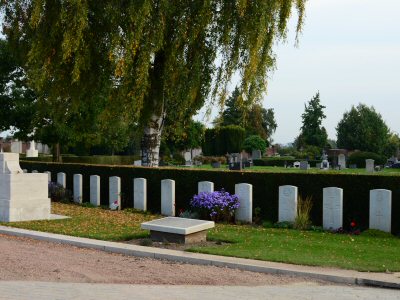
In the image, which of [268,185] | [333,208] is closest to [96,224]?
[268,185]

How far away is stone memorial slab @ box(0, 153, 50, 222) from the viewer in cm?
1416

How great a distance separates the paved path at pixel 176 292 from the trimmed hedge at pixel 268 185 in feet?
19.4

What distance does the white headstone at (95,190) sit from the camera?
61.7 feet

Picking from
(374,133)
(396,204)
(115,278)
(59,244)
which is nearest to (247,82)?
(396,204)

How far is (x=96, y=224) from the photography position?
1346 centimetres

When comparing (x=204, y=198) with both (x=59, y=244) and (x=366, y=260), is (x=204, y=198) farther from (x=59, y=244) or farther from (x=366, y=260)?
(x=366, y=260)

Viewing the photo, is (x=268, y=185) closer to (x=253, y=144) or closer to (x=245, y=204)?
(x=245, y=204)

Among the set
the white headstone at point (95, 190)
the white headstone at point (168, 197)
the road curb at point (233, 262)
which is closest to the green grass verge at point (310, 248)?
the road curb at point (233, 262)

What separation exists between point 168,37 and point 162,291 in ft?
37.8

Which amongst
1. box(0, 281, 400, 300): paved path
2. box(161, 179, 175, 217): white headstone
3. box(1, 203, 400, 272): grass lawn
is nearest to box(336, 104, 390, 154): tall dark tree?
box(161, 179, 175, 217): white headstone

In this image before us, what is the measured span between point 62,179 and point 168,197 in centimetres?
641

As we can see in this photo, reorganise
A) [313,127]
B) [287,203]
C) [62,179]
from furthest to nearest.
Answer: [313,127] → [62,179] → [287,203]

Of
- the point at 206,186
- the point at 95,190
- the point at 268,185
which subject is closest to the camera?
the point at 268,185

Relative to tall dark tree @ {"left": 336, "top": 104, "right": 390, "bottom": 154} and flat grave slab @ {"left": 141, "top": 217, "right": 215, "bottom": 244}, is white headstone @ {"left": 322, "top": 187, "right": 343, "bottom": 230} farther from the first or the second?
tall dark tree @ {"left": 336, "top": 104, "right": 390, "bottom": 154}
